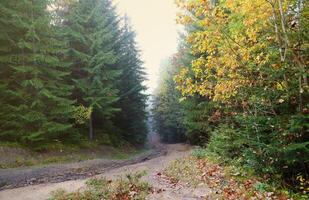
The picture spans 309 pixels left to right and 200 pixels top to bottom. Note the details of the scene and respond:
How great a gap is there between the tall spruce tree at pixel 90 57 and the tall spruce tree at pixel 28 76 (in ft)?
12.4

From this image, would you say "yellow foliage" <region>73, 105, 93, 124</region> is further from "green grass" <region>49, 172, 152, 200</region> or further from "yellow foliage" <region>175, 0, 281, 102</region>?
"yellow foliage" <region>175, 0, 281, 102</region>

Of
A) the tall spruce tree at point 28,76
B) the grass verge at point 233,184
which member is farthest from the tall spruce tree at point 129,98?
the grass verge at point 233,184

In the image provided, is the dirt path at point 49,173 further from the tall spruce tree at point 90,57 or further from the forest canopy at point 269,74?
the forest canopy at point 269,74

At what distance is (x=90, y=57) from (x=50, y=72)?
5.10 metres

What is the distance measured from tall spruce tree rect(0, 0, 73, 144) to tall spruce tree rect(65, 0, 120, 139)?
3.78 metres

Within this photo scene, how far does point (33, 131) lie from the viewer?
1972 cm

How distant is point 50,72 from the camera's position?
68.0 feet

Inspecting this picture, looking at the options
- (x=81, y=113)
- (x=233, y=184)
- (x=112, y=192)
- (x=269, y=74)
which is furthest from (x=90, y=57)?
(x=269, y=74)

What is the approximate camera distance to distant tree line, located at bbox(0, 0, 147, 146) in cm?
1939

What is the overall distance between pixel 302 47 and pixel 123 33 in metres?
28.9

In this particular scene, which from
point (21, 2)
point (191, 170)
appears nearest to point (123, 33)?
point (21, 2)

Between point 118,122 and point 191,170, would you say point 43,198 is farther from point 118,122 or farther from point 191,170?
point 118,122

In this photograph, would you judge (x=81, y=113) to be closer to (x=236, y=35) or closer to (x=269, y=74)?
(x=236, y=35)

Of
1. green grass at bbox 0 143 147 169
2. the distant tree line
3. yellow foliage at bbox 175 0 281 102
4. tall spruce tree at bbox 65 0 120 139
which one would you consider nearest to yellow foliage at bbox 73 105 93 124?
the distant tree line
